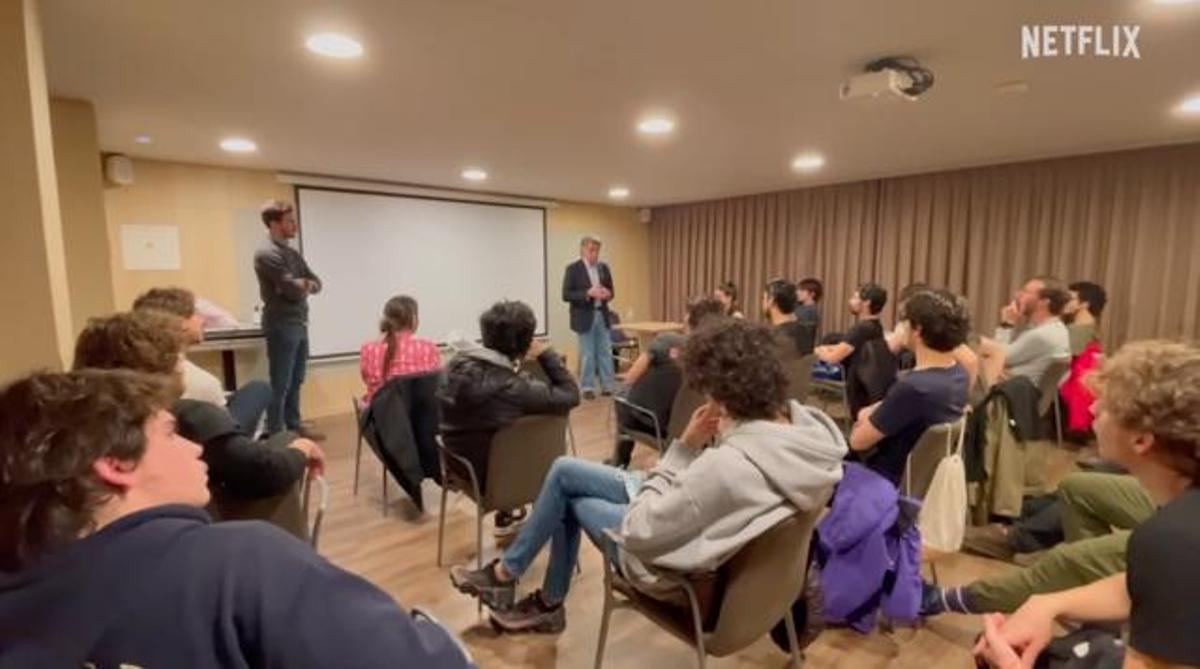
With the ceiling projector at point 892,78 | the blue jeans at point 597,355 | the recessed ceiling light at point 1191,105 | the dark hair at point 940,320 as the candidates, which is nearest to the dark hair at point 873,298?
the ceiling projector at point 892,78

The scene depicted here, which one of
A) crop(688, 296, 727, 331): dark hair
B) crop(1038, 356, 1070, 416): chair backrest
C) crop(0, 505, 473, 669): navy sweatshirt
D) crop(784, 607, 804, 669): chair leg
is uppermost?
crop(688, 296, 727, 331): dark hair

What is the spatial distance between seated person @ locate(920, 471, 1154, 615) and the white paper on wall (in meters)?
5.22

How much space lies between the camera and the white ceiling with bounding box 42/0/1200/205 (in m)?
1.92

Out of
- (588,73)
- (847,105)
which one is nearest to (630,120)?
(588,73)

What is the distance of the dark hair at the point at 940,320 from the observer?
215 cm

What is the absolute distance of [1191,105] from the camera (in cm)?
313

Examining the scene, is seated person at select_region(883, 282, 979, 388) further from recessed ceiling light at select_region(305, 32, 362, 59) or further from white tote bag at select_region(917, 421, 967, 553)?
recessed ceiling light at select_region(305, 32, 362, 59)

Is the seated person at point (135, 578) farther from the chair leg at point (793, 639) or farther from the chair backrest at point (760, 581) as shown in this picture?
the chair leg at point (793, 639)

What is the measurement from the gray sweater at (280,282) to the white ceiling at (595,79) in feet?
2.29

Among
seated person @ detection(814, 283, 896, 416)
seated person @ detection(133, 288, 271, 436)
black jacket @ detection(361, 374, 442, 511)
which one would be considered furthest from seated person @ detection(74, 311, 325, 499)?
seated person @ detection(814, 283, 896, 416)

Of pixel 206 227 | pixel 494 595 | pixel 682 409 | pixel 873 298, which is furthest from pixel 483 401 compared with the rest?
pixel 206 227

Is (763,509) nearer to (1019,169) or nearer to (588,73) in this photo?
(588,73)

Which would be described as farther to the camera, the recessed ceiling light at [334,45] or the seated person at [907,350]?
the seated person at [907,350]

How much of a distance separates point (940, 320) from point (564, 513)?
149cm
